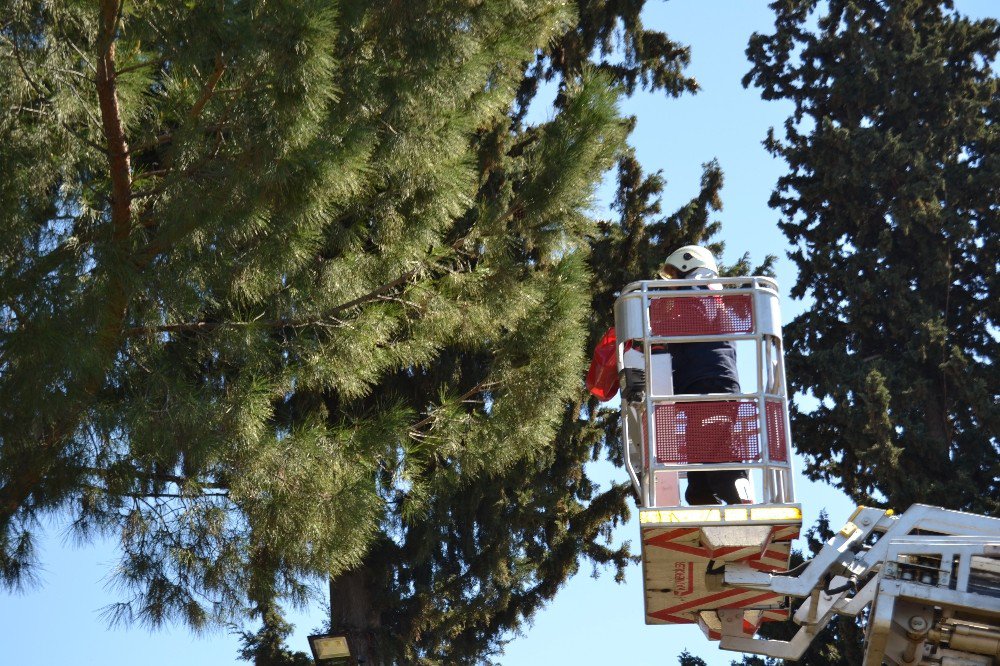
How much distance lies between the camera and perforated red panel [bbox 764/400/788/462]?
6848 millimetres

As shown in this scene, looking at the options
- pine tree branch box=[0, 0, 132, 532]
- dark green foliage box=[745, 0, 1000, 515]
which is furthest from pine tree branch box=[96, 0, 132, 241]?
dark green foliage box=[745, 0, 1000, 515]

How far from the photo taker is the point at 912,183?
57.4 ft

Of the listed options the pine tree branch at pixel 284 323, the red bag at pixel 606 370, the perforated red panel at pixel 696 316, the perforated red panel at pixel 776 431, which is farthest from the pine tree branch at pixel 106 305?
the perforated red panel at pixel 776 431

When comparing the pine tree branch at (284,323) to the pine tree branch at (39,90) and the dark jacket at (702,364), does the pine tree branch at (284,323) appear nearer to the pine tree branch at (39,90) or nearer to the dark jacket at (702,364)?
the pine tree branch at (39,90)

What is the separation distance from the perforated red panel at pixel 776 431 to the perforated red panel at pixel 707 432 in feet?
0.23

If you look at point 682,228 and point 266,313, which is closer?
point 266,313

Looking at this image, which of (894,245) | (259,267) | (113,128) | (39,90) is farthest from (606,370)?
(894,245)

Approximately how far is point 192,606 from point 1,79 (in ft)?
10.6

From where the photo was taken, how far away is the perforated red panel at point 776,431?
6848 millimetres

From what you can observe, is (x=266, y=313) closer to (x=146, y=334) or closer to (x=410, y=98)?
(x=146, y=334)

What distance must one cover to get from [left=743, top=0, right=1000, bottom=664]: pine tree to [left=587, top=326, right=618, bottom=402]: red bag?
357 inches

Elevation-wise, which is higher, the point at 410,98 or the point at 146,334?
the point at 410,98

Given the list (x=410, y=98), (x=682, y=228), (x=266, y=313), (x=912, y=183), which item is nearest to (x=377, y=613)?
(x=682, y=228)

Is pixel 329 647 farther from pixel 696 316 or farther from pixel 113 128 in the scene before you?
pixel 696 316
